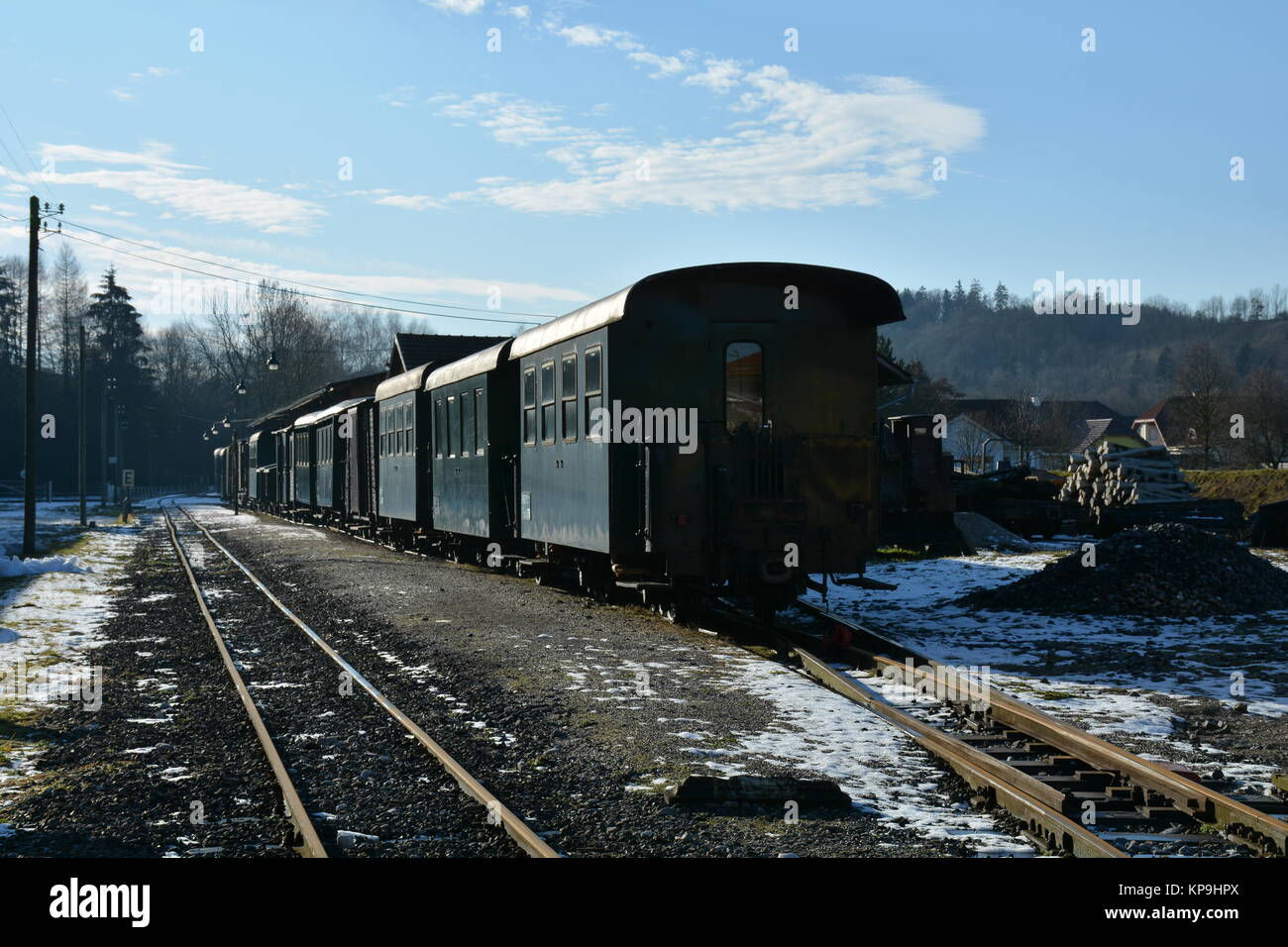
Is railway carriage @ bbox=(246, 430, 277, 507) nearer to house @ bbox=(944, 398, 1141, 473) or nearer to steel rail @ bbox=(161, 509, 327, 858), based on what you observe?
house @ bbox=(944, 398, 1141, 473)

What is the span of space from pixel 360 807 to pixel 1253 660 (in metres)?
7.76

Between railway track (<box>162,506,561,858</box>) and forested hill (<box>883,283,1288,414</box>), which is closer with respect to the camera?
railway track (<box>162,506,561,858</box>)

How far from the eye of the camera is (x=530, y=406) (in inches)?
578

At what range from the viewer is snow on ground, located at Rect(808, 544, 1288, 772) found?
27.0 feet

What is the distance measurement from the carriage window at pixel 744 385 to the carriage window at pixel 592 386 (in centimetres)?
123

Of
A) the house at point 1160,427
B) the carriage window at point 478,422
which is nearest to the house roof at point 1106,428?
the house at point 1160,427

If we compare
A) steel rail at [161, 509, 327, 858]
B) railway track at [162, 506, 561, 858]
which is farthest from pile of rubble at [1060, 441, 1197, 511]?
steel rail at [161, 509, 327, 858]

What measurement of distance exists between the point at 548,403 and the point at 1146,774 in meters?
8.96

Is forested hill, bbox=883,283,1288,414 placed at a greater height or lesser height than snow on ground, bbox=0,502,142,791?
greater

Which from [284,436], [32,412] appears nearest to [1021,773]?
[32,412]

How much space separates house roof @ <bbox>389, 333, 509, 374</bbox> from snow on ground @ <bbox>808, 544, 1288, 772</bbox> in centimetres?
3000

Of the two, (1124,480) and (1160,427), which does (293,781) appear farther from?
(1160,427)

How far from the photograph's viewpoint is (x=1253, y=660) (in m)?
10.2

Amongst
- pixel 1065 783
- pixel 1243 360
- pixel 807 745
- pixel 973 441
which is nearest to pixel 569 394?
pixel 807 745
